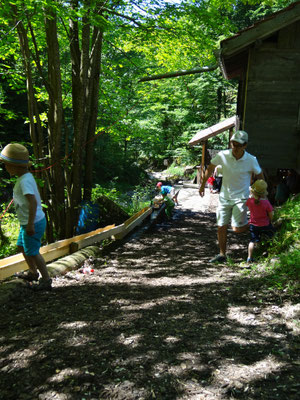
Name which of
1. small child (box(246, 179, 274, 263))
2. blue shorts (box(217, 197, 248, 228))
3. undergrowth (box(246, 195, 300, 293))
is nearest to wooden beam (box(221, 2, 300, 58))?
undergrowth (box(246, 195, 300, 293))

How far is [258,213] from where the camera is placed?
556cm

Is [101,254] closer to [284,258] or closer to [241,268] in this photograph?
[241,268]

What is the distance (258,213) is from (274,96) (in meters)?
4.52

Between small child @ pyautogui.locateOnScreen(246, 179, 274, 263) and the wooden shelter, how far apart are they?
3846 mm

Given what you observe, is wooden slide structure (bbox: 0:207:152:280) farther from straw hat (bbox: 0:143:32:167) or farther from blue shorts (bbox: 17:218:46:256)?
straw hat (bbox: 0:143:32:167)

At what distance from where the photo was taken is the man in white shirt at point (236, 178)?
5191 millimetres

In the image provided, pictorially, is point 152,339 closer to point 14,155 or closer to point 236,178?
point 14,155

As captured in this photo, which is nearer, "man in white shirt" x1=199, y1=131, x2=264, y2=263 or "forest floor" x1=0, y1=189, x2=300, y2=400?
"forest floor" x1=0, y1=189, x2=300, y2=400

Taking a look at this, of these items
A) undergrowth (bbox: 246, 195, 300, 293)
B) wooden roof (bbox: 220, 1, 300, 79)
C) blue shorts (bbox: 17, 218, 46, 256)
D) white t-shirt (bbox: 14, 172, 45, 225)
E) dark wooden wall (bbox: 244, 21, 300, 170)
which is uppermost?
wooden roof (bbox: 220, 1, 300, 79)

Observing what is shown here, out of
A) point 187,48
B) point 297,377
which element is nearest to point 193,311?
point 297,377

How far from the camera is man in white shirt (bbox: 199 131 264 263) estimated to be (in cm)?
519

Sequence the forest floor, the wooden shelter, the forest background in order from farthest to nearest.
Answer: the wooden shelter, the forest background, the forest floor

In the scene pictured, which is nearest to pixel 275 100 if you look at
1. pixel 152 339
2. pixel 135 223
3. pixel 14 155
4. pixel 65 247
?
pixel 135 223

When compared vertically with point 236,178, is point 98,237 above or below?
below
